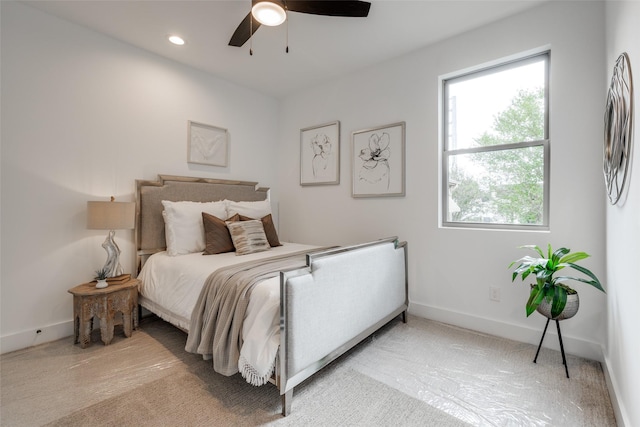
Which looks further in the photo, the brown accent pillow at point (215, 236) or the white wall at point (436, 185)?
the brown accent pillow at point (215, 236)

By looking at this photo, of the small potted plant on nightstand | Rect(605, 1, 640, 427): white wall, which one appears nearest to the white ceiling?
Rect(605, 1, 640, 427): white wall

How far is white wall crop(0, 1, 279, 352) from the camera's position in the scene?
7.27 feet

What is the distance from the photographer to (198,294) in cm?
203

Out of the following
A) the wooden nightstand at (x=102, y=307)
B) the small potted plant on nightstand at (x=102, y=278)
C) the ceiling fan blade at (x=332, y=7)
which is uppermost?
the ceiling fan blade at (x=332, y=7)

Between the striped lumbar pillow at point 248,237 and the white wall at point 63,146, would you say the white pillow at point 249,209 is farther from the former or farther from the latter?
the white wall at point 63,146

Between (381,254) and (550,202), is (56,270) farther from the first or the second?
(550,202)

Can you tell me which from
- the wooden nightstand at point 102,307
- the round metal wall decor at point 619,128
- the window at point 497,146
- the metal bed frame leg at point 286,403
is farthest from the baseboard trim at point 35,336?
the round metal wall decor at point 619,128

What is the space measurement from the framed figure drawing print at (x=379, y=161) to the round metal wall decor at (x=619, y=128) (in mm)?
1521

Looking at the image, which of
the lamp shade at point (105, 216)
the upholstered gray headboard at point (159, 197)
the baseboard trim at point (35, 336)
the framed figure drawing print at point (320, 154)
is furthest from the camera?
the framed figure drawing print at point (320, 154)

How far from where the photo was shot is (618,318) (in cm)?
157

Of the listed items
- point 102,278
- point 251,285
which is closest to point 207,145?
point 102,278

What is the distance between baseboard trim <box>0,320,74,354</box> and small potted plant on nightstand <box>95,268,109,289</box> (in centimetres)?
47

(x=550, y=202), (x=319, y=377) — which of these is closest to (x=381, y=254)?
(x=319, y=377)

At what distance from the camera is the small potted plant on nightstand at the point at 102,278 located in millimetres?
2322
